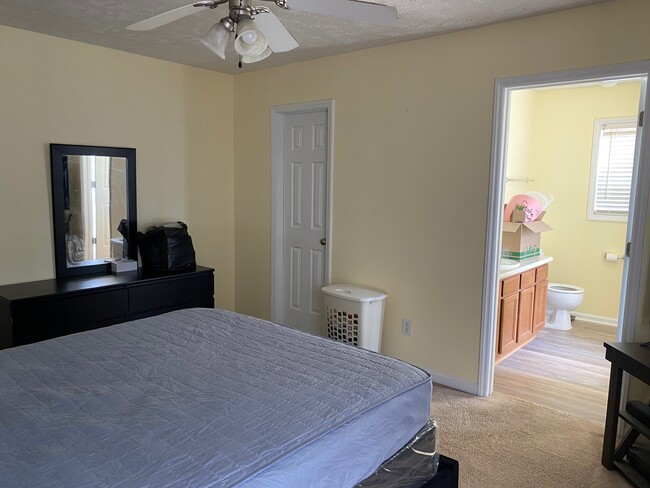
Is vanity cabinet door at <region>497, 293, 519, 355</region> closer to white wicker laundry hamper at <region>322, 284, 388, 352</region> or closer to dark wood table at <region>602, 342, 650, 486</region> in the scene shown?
white wicker laundry hamper at <region>322, 284, 388, 352</region>

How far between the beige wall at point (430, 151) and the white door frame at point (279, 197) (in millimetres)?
64

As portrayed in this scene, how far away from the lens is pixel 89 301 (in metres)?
3.35

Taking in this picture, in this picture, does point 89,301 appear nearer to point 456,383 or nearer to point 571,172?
point 456,383

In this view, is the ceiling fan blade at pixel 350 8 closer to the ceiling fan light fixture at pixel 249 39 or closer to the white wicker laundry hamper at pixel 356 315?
the ceiling fan light fixture at pixel 249 39

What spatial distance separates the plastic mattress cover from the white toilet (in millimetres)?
3618

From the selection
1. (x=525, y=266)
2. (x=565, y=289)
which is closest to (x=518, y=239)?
(x=525, y=266)

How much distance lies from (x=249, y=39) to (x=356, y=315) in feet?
7.26

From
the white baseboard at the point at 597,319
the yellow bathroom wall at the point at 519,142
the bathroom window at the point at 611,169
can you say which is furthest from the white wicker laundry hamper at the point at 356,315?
the bathroom window at the point at 611,169

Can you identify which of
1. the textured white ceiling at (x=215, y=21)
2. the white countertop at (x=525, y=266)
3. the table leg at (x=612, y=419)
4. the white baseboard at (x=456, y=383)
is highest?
the textured white ceiling at (x=215, y=21)

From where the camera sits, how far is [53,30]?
3342 mm

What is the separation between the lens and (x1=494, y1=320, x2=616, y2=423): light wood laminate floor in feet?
11.0

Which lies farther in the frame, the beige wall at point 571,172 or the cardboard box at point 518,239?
the beige wall at point 571,172

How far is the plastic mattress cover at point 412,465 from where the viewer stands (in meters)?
1.64

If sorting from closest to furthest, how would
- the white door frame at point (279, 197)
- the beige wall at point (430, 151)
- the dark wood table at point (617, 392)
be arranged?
the dark wood table at point (617, 392) < the beige wall at point (430, 151) < the white door frame at point (279, 197)
